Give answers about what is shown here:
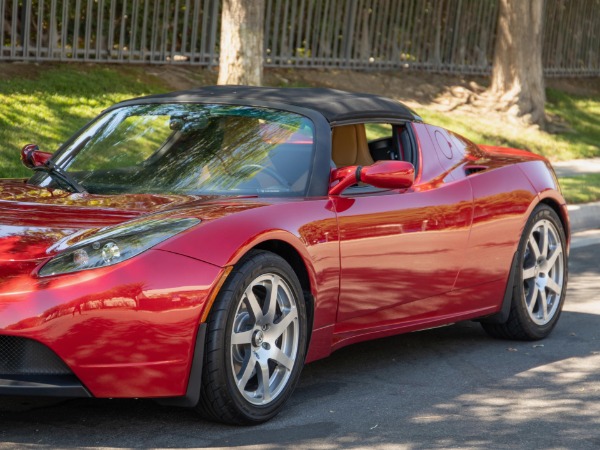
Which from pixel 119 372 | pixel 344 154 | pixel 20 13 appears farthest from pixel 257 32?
pixel 119 372

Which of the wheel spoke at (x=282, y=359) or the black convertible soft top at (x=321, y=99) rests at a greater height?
the black convertible soft top at (x=321, y=99)

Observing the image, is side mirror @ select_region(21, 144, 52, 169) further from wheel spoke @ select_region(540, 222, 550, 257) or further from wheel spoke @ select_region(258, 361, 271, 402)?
wheel spoke @ select_region(540, 222, 550, 257)

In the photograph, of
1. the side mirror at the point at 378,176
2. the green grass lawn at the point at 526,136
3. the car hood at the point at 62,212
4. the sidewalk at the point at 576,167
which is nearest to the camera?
the car hood at the point at 62,212

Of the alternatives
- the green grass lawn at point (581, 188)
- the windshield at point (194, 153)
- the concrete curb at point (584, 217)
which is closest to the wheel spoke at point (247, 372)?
the windshield at point (194, 153)

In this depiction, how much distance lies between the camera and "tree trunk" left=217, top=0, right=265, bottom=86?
1324 centimetres

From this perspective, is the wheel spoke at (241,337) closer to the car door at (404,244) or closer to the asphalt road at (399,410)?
the asphalt road at (399,410)

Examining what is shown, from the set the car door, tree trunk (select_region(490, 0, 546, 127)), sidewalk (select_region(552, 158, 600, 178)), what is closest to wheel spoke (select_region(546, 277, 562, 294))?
the car door

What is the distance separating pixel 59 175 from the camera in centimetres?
653

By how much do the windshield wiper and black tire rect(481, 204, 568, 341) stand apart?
2.72 m

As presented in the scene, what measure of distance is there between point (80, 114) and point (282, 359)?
9.25m

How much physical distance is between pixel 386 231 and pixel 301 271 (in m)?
0.69

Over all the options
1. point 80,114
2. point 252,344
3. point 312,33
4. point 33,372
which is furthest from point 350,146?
point 312,33

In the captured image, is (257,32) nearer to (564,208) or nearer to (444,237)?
(564,208)

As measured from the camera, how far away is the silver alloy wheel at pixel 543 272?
25.5ft
